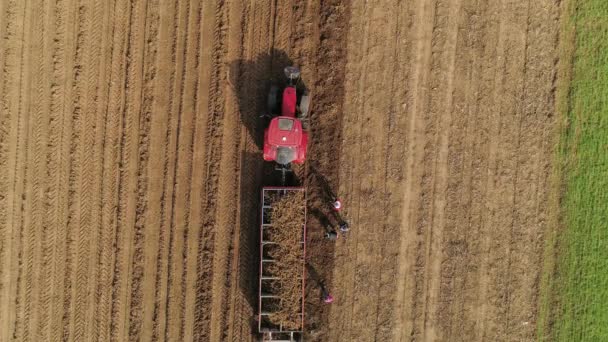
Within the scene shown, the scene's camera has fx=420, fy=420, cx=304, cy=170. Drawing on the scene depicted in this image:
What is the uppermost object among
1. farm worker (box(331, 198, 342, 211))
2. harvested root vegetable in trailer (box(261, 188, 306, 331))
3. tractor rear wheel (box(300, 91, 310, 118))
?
tractor rear wheel (box(300, 91, 310, 118))

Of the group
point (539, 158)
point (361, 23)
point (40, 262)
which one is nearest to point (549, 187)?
point (539, 158)

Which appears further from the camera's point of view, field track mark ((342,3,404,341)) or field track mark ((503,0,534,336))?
field track mark ((503,0,534,336))

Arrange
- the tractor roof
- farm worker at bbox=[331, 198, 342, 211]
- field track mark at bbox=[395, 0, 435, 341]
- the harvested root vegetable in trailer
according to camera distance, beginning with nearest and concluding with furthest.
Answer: the tractor roof
the harvested root vegetable in trailer
farm worker at bbox=[331, 198, 342, 211]
field track mark at bbox=[395, 0, 435, 341]

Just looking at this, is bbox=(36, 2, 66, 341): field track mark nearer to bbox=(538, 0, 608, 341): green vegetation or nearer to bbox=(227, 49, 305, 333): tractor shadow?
bbox=(227, 49, 305, 333): tractor shadow

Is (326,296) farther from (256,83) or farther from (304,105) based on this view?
(256,83)

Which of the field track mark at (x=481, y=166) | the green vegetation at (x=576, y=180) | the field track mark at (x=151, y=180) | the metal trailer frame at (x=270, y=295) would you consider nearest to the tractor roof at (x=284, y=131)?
the metal trailer frame at (x=270, y=295)

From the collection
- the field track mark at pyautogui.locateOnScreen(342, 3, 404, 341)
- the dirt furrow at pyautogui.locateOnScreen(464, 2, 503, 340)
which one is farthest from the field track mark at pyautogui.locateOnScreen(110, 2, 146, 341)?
the dirt furrow at pyautogui.locateOnScreen(464, 2, 503, 340)

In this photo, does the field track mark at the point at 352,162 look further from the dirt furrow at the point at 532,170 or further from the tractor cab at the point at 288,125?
the dirt furrow at the point at 532,170
